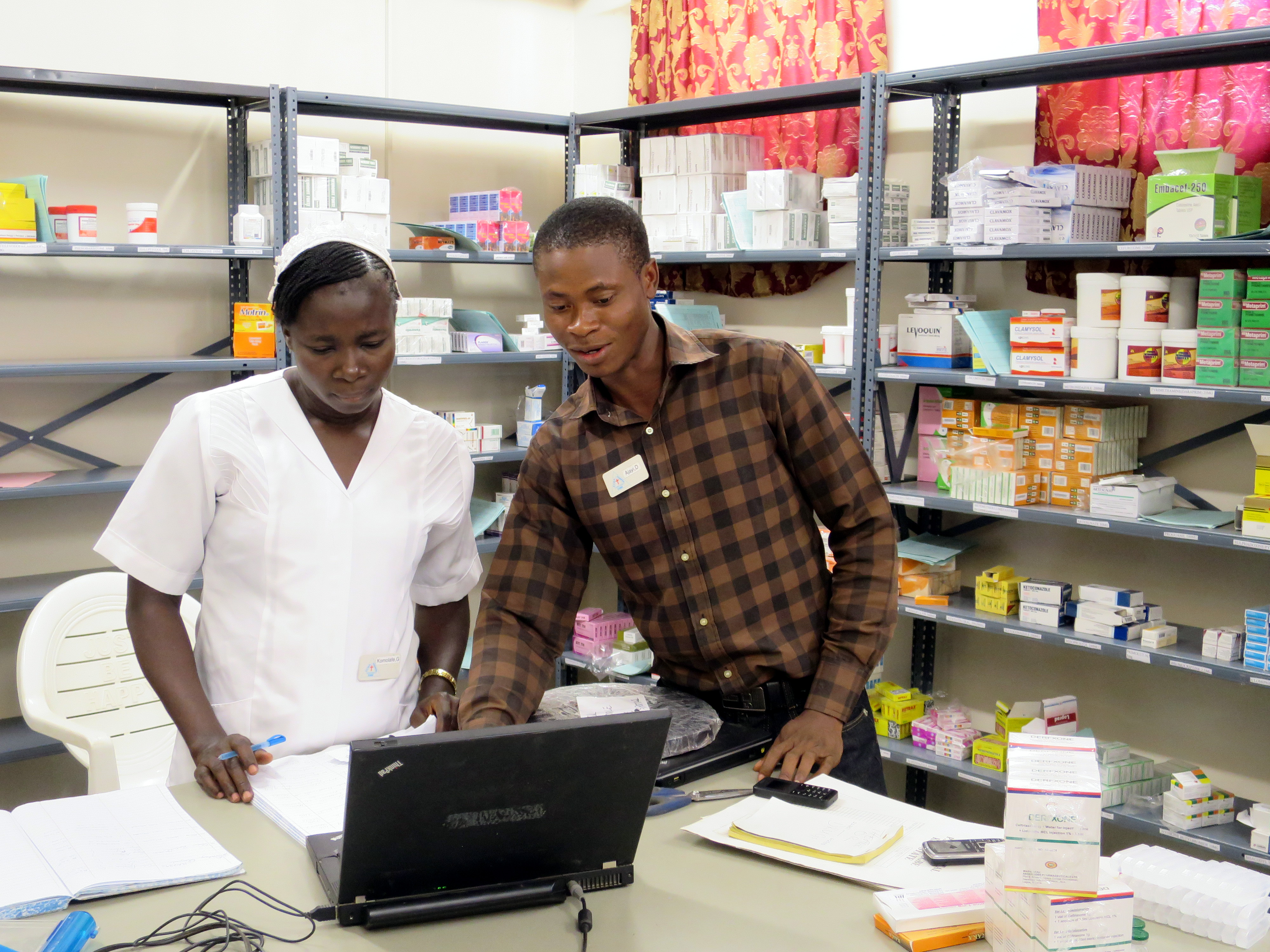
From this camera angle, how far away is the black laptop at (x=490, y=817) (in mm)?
1209

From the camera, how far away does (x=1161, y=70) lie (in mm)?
3256

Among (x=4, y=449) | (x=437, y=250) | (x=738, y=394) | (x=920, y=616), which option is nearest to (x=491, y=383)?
(x=437, y=250)

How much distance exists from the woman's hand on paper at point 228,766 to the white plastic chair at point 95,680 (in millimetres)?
1088

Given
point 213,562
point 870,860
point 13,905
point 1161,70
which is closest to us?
point 13,905

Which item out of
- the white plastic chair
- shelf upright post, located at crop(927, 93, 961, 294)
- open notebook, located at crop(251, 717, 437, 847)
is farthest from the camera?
shelf upright post, located at crop(927, 93, 961, 294)

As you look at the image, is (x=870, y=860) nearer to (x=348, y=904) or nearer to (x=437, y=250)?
(x=348, y=904)

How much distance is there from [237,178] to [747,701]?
3061 millimetres

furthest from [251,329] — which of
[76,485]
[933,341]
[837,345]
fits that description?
[933,341]

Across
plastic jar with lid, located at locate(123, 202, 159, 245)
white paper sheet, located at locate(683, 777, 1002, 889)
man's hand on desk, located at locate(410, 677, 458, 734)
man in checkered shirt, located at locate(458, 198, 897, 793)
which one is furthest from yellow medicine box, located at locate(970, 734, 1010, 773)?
plastic jar with lid, located at locate(123, 202, 159, 245)

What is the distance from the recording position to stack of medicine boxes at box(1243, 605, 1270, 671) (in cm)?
295

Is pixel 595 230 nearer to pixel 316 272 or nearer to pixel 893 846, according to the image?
pixel 316 272

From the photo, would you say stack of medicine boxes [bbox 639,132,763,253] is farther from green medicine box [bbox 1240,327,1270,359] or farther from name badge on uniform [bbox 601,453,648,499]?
name badge on uniform [bbox 601,453,648,499]

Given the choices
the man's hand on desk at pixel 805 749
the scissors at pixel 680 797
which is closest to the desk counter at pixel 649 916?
the scissors at pixel 680 797

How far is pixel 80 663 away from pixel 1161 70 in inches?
128
